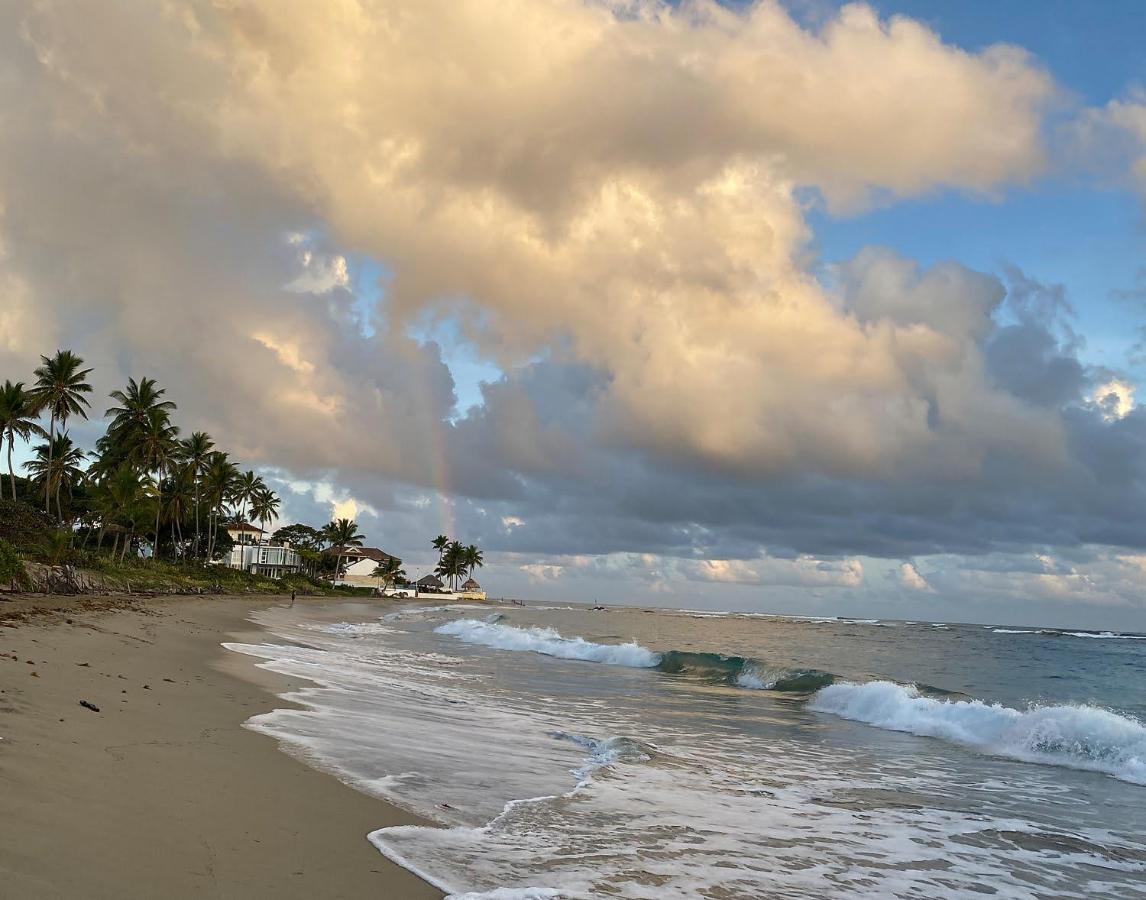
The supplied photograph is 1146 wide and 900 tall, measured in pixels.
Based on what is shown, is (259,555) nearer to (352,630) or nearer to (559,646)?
(352,630)

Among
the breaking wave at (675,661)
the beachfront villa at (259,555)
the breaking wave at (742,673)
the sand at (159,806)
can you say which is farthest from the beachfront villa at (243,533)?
the sand at (159,806)

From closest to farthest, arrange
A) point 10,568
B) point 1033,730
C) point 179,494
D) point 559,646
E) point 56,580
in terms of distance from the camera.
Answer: point 1033,730
point 10,568
point 56,580
point 559,646
point 179,494

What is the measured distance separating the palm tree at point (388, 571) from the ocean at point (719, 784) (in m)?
134

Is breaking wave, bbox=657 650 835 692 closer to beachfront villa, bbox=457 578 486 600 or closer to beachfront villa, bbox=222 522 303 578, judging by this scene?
beachfront villa, bbox=222 522 303 578

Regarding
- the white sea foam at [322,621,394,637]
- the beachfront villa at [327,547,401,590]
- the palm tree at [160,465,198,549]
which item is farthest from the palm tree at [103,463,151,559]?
the beachfront villa at [327,547,401,590]

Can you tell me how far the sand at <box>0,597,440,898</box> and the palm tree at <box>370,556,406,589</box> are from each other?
146850 millimetres

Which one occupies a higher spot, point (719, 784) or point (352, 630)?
point (719, 784)

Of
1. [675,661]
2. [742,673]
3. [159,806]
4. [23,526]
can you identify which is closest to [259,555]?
[23,526]

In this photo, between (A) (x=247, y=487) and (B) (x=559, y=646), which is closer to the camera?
(B) (x=559, y=646)

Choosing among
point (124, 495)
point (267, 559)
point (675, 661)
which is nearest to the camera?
point (675, 661)

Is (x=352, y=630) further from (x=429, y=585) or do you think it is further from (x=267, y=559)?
(x=429, y=585)

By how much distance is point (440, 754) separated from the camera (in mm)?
9828

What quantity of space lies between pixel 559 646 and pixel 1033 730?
79.7ft

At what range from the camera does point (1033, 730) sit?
52.8 ft
